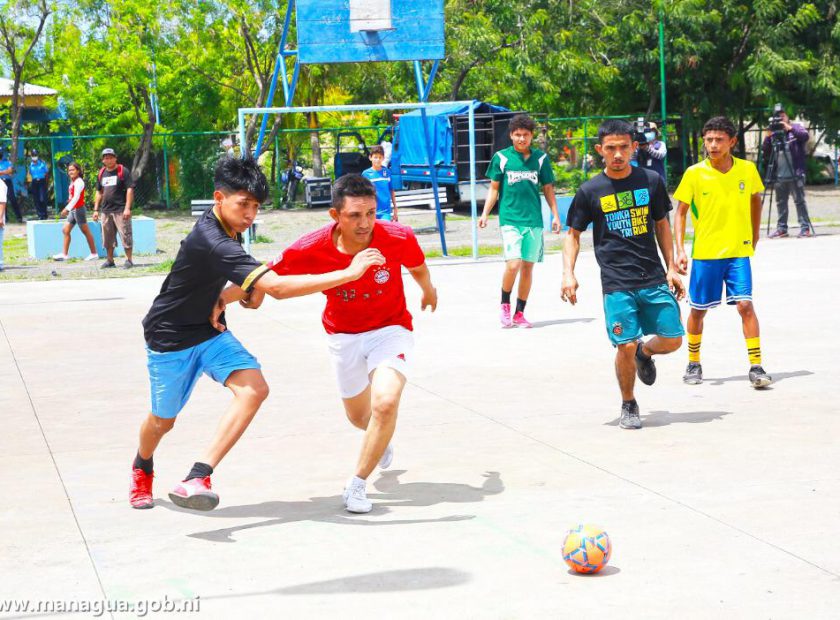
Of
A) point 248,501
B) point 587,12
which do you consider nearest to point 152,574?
point 248,501

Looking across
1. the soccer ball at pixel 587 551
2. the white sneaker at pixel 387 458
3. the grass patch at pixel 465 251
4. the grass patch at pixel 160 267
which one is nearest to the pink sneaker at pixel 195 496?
the white sneaker at pixel 387 458

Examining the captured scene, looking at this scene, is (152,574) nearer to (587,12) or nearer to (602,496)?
(602,496)

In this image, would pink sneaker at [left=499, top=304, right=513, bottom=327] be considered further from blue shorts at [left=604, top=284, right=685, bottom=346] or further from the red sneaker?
the red sneaker

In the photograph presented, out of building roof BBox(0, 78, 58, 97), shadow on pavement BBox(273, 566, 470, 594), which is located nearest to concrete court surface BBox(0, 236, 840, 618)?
shadow on pavement BBox(273, 566, 470, 594)

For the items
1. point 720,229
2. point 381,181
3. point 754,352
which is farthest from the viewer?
point 381,181

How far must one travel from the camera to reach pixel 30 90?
32719 millimetres

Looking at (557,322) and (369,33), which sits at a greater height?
(369,33)

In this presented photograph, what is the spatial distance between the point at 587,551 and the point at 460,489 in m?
1.55

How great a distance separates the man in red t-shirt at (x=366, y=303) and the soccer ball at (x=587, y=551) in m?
1.28

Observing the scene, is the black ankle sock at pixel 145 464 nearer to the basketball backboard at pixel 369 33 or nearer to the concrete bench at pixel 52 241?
the basketball backboard at pixel 369 33

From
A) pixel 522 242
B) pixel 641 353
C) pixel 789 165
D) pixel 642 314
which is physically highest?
pixel 789 165

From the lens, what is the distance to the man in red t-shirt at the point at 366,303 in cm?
564

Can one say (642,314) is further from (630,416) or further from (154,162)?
(154,162)
